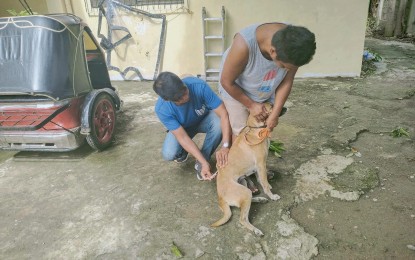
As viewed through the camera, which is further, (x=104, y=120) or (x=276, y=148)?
(x=104, y=120)

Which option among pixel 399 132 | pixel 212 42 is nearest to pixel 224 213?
pixel 399 132

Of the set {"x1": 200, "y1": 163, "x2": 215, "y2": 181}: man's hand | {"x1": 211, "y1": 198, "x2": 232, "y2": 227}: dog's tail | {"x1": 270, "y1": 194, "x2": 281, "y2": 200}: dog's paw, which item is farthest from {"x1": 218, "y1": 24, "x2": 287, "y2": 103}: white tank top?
{"x1": 211, "y1": 198, "x2": 232, "y2": 227}: dog's tail

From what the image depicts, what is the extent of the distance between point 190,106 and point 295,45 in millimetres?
1422

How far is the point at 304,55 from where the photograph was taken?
2.01 metres

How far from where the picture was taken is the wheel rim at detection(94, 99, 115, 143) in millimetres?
4061

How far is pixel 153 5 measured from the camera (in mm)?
7266

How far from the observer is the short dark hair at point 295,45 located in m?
1.97

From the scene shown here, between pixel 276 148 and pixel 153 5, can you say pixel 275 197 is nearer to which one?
pixel 276 148

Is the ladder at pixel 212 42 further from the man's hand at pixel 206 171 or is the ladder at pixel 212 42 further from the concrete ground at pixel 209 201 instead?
the man's hand at pixel 206 171

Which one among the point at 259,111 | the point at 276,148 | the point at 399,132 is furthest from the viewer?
the point at 399,132

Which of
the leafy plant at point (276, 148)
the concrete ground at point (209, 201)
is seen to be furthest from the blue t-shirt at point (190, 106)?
the leafy plant at point (276, 148)

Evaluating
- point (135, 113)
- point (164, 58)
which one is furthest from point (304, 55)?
point (164, 58)

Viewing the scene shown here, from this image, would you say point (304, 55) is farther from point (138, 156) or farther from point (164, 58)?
point (164, 58)

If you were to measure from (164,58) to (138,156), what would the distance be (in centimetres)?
431
